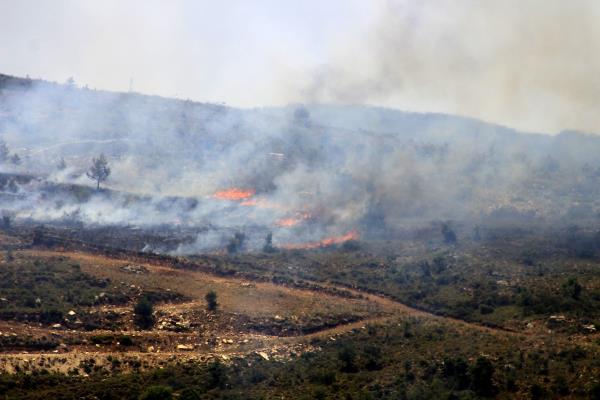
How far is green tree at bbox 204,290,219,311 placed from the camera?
4829cm

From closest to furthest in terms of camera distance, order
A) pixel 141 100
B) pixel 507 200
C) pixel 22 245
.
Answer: pixel 22 245 → pixel 507 200 → pixel 141 100

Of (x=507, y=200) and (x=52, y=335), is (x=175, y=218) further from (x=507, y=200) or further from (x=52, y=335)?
(x=507, y=200)

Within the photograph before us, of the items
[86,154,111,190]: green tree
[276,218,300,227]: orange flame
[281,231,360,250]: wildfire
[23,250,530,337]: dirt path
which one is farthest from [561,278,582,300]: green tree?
[86,154,111,190]: green tree

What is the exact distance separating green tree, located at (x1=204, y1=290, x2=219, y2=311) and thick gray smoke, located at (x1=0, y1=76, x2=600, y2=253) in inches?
799

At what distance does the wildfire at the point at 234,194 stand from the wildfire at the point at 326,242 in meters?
15.8

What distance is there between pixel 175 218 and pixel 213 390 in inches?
1968

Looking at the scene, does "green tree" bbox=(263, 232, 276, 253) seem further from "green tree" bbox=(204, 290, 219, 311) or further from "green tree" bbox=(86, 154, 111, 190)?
"green tree" bbox=(86, 154, 111, 190)

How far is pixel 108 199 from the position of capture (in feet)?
274

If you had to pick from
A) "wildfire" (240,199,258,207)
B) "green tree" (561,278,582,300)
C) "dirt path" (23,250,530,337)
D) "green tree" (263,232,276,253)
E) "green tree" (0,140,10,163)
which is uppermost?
"green tree" (0,140,10,163)

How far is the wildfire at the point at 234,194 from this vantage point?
91.3 m

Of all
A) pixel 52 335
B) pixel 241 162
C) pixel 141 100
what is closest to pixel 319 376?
pixel 52 335

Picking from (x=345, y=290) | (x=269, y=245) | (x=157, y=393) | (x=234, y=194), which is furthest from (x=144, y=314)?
(x=234, y=194)

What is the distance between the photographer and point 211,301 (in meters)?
48.6

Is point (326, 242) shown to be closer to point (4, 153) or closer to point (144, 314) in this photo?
point (144, 314)
